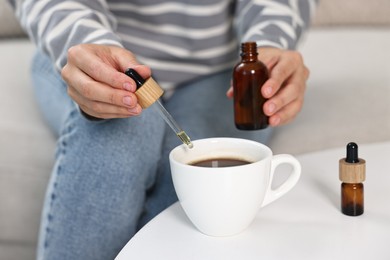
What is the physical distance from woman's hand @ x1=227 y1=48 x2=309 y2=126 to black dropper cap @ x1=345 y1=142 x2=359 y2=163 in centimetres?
13

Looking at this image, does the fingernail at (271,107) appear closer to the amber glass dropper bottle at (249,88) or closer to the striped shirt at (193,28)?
the amber glass dropper bottle at (249,88)

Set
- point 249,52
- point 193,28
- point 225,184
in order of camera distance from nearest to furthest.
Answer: point 225,184, point 249,52, point 193,28

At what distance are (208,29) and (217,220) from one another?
515mm

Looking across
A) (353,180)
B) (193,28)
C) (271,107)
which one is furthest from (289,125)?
(353,180)

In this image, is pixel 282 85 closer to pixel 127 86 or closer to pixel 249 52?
pixel 249 52

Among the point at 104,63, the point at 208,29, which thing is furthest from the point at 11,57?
the point at 104,63

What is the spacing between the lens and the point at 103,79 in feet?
2.17

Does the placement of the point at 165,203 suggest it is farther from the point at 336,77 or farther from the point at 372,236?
the point at 336,77

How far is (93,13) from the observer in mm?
869

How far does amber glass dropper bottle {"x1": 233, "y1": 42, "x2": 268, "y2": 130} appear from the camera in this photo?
29.3 inches

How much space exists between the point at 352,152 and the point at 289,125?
0.46 meters

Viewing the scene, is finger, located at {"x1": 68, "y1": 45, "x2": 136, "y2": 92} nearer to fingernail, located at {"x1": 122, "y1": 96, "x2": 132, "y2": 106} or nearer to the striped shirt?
fingernail, located at {"x1": 122, "y1": 96, "x2": 132, "y2": 106}

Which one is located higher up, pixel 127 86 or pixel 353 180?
pixel 127 86

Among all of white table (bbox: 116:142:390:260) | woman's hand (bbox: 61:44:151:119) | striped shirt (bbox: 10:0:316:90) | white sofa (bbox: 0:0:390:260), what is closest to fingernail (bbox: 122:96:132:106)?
woman's hand (bbox: 61:44:151:119)
